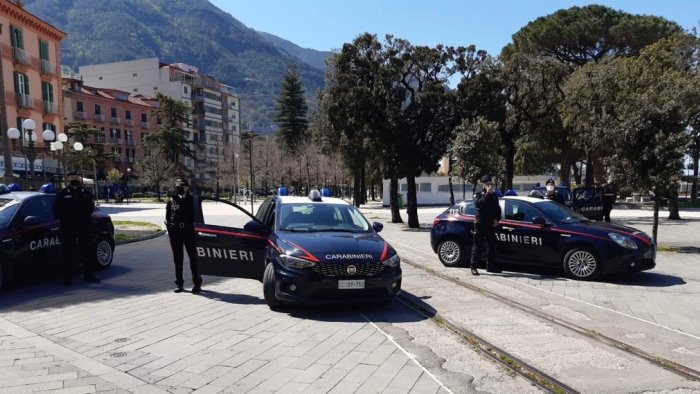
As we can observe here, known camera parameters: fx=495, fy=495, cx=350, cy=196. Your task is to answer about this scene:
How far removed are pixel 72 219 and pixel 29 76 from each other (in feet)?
116

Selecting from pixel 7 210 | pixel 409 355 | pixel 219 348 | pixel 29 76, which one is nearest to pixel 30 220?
pixel 7 210

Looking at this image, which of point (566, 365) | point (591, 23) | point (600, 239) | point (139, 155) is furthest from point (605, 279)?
point (139, 155)

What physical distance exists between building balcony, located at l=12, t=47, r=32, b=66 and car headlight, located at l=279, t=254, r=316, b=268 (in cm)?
3759

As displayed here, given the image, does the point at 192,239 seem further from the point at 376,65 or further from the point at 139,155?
the point at 139,155

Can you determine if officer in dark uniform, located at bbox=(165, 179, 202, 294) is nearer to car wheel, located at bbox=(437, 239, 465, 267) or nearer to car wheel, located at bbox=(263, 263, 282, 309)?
car wheel, located at bbox=(263, 263, 282, 309)

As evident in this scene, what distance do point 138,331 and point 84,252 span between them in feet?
11.8

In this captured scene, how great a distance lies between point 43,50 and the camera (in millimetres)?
38531

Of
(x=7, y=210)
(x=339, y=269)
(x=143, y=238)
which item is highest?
(x=7, y=210)

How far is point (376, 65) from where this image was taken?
66.8 feet

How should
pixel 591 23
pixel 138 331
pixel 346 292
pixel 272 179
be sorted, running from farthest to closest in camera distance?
pixel 272 179, pixel 591 23, pixel 346 292, pixel 138 331

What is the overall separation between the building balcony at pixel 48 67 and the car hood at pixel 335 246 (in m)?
40.1

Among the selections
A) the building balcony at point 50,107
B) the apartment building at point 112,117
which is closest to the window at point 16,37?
the building balcony at point 50,107

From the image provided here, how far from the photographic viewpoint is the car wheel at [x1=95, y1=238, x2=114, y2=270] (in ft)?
33.0

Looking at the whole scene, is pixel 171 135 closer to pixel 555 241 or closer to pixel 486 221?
pixel 486 221
